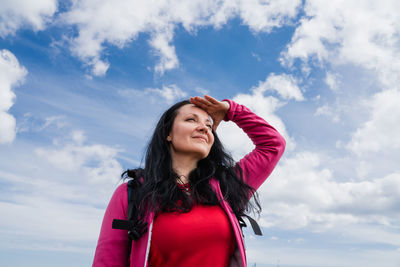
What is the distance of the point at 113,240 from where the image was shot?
3.63 meters

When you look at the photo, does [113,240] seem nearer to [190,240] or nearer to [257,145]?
[190,240]

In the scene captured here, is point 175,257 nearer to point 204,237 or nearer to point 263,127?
point 204,237

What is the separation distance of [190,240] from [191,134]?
54.1 inches

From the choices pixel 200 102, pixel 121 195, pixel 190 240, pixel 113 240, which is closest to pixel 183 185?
pixel 121 195

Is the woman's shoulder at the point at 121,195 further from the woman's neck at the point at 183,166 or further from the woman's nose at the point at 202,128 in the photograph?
the woman's nose at the point at 202,128

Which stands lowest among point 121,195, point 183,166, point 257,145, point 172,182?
point 121,195

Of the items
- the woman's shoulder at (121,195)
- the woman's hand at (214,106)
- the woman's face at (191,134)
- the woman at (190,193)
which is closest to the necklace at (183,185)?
the woman at (190,193)

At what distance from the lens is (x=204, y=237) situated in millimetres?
3434

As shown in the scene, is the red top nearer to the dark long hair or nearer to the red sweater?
the red sweater

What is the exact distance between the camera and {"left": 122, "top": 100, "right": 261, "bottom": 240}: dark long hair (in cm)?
374

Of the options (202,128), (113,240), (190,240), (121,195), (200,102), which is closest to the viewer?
(190,240)

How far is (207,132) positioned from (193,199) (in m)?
0.92

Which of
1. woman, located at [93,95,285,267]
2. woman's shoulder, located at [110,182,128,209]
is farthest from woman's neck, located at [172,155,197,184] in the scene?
woman's shoulder, located at [110,182,128,209]

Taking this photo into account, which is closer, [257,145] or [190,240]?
[190,240]
